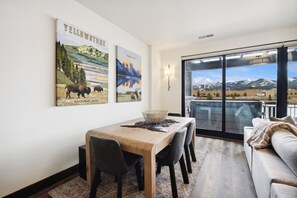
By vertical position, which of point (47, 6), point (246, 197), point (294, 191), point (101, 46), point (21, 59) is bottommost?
point (246, 197)

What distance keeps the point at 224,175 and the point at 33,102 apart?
2.58m

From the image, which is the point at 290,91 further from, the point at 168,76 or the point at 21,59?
the point at 21,59

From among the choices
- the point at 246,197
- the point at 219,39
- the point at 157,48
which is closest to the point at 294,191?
the point at 246,197

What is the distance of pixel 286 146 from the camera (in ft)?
3.84

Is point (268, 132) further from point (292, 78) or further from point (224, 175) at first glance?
point (292, 78)

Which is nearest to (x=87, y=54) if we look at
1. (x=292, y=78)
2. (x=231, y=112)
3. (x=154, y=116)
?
(x=154, y=116)

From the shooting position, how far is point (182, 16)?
2.40m

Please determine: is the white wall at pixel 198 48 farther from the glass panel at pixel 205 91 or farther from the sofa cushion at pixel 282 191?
the sofa cushion at pixel 282 191

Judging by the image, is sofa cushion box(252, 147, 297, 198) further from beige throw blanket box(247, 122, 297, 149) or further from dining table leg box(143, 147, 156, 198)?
dining table leg box(143, 147, 156, 198)

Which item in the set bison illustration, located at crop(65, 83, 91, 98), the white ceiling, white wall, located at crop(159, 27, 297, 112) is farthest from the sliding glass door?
bison illustration, located at crop(65, 83, 91, 98)

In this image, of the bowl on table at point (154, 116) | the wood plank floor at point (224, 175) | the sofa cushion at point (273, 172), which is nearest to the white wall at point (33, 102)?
the bowl on table at point (154, 116)

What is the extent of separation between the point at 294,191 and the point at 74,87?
2365mm

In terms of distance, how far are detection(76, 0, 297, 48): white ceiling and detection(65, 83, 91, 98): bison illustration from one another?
3.90 ft

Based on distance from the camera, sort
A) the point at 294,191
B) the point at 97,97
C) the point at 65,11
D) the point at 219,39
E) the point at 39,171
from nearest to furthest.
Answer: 1. the point at 294,191
2. the point at 39,171
3. the point at 65,11
4. the point at 97,97
5. the point at 219,39
